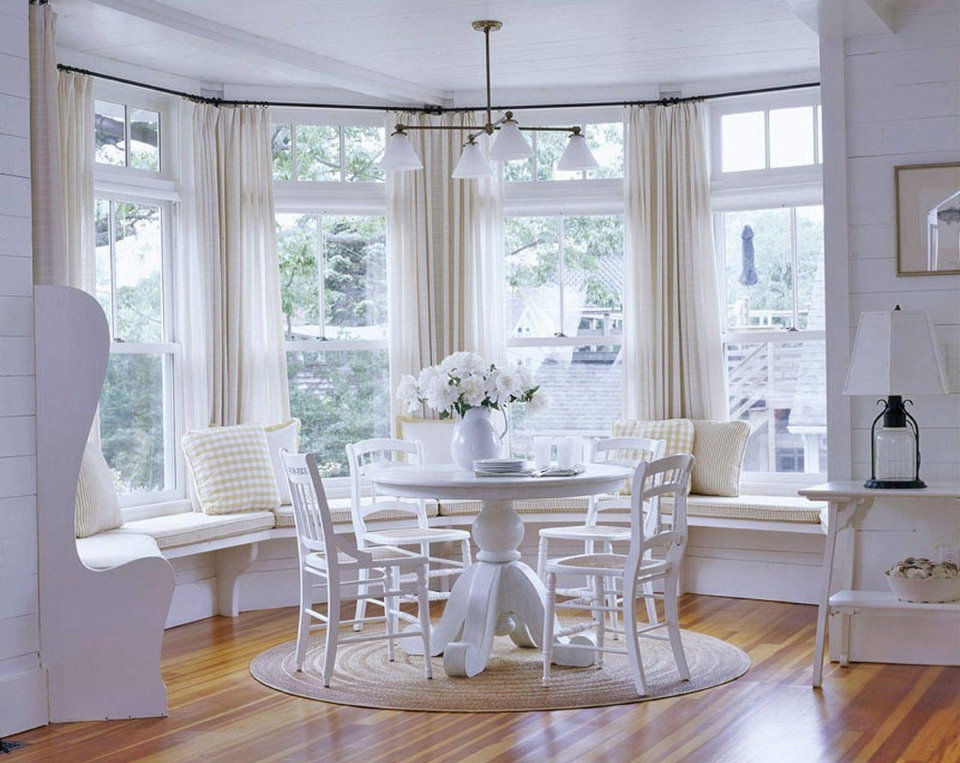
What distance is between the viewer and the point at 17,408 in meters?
4.22

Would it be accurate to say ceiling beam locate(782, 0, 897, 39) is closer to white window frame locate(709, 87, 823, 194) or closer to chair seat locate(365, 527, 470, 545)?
white window frame locate(709, 87, 823, 194)

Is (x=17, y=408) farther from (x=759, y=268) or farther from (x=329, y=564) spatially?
(x=759, y=268)

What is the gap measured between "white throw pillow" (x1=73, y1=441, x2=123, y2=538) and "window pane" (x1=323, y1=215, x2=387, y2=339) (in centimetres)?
178

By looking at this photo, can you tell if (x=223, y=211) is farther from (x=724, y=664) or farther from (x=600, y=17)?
(x=724, y=664)

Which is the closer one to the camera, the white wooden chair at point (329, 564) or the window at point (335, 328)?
the white wooden chair at point (329, 564)

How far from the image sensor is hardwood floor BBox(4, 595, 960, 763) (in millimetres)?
3809

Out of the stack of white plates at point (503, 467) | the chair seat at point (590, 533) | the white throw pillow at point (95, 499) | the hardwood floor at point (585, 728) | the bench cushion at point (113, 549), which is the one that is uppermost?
the stack of white plates at point (503, 467)

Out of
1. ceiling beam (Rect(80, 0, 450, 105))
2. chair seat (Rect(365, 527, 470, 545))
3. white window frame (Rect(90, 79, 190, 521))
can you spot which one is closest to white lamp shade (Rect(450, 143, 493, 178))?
ceiling beam (Rect(80, 0, 450, 105))

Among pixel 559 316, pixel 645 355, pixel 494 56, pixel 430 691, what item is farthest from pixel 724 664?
pixel 494 56

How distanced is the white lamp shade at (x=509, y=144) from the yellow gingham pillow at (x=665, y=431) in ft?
6.58

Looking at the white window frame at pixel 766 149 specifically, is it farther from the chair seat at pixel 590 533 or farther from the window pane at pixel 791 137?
the chair seat at pixel 590 533

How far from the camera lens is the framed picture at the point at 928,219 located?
4844 mm

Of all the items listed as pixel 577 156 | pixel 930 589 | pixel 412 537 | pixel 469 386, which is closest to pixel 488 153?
pixel 577 156

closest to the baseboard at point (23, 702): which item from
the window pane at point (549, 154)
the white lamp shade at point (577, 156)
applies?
the white lamp shade at point (577, 156)
